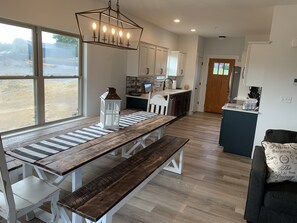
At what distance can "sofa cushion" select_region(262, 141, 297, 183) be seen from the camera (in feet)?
7.38

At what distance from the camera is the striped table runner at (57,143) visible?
1.97 m

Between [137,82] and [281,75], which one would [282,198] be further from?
[137,82]

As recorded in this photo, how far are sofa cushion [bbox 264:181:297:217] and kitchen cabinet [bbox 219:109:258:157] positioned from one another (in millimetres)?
2014

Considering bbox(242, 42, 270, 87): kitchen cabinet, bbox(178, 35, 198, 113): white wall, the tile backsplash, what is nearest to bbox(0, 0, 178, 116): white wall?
the tile backsplash

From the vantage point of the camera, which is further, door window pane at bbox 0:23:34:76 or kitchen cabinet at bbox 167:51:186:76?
kitchen cabinet at bbox 167:51:186:76

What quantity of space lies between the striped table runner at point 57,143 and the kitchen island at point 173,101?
2.16 metres

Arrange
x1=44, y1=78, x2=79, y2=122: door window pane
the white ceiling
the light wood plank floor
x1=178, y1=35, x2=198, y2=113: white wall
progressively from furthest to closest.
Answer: x1=178, y1=35, x2=198, y2=113: white wall, the white ceiling, x1=44, y1=78, x2=79, y2=122: door window pane, the light wood plank floor

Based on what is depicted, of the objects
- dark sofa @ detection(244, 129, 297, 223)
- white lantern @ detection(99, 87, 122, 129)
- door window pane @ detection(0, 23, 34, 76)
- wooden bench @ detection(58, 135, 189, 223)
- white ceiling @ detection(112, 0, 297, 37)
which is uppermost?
white ceiling @ detection(112, 0, 297, 37)

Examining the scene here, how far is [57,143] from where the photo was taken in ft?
7.54

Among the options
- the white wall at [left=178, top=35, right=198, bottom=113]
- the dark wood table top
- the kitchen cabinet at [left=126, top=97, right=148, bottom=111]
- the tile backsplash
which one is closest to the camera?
the dark wood table top

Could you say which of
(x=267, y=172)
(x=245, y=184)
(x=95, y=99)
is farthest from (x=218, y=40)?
(x=267, y=172)

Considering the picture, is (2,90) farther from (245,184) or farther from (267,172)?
(245,184)

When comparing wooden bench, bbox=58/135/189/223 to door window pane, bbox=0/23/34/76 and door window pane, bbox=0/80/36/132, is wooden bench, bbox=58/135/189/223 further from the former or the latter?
door window pane, bbox=0/23/34/76

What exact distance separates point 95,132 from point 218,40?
6651 mm
